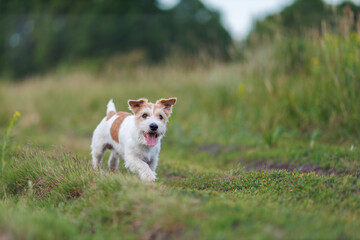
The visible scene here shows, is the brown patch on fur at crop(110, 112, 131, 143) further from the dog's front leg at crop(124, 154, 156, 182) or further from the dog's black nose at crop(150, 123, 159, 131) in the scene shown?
the dog's black nose at crop(150, 123, 159, 131)

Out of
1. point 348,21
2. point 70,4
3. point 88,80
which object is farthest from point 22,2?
point 348,21

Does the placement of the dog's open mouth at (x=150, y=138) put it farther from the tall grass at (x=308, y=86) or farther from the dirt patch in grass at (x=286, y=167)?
the tall grass at (x=308, y=86)

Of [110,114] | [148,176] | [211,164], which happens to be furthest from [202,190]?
[211,164]

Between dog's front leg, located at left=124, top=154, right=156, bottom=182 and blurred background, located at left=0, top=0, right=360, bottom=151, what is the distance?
2.85m

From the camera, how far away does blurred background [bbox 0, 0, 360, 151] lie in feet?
23.9

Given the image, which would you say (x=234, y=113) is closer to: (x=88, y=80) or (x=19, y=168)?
(x=19, y=168)

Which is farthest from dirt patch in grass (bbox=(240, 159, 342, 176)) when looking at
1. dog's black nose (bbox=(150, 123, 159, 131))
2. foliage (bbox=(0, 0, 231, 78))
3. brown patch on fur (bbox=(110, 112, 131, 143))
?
foliage (bbox=(0, 0, 231, 78))

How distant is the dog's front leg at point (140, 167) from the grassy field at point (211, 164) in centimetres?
28

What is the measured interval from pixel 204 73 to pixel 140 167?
8.13 meters

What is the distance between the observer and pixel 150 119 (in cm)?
442

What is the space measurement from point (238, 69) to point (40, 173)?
7.62 metres

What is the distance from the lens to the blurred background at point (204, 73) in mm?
7277

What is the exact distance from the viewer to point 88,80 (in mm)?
14250

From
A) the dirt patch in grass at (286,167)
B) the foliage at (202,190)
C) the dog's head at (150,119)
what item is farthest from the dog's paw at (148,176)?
the dirt patch in grass at (286,167)
